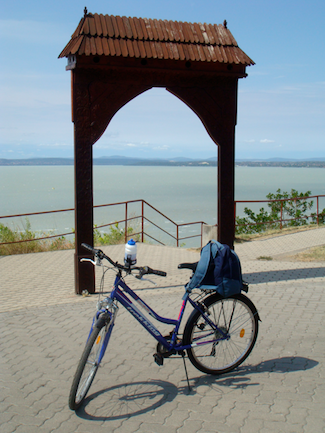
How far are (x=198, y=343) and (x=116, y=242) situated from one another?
9.29m

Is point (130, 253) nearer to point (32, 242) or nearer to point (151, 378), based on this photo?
point (151, 378)

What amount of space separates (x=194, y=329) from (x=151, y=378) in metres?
0.63

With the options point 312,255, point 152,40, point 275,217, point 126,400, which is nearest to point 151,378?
point 126,400

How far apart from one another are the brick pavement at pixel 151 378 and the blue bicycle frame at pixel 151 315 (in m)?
0.37

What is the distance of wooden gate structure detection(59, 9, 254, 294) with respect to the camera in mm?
6859

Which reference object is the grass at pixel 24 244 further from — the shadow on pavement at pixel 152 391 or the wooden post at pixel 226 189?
the shadow on pavement at pixel 152 391

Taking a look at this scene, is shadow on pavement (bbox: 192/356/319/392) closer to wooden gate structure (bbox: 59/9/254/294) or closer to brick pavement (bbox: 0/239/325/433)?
brick pavement (bbox: 0/239/325/433)

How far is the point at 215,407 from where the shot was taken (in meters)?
3.59

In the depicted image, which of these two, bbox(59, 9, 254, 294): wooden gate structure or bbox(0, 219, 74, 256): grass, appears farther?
bbox(0, 219, 74, 256): grass

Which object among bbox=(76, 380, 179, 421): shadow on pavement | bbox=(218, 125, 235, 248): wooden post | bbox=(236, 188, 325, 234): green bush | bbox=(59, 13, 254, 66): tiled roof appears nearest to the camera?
bbox=(76, 380, 179, 421): shadow on pavement

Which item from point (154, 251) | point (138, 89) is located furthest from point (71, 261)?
point (138, 89)

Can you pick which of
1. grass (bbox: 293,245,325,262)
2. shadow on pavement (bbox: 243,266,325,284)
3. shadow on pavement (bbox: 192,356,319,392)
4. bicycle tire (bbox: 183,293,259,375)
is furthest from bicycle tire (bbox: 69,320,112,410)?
grass (bbox: 293,245,325,262)

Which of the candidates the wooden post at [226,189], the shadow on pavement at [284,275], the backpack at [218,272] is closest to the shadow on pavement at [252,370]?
the backpack at [218,272]

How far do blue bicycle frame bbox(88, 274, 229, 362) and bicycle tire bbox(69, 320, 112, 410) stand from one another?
0.15 ft
